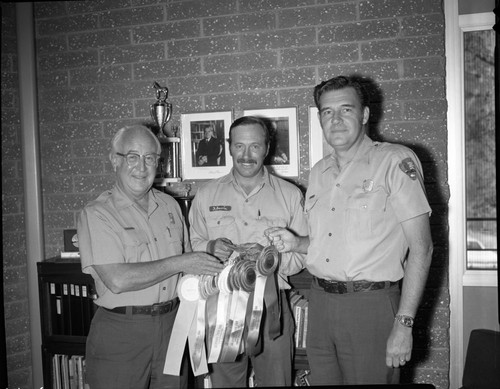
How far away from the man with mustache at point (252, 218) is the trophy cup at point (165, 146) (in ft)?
2.25

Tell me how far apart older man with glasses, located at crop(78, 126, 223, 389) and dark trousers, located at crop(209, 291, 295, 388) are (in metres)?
0.21

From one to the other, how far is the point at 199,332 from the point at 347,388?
1623 millimetres

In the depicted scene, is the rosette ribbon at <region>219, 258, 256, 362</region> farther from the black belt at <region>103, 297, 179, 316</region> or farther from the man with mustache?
the black belt at <region>103, 297, 179, 316</region>

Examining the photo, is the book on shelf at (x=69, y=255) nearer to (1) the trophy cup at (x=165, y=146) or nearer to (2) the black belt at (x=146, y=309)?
(1) the trophy cup at (x=165, y=146)

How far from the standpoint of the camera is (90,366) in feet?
7.54

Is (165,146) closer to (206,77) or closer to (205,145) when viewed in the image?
(205,145)

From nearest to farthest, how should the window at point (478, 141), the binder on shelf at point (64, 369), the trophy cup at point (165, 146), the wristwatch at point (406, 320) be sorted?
the wristwatch at point (406, 320) < the window at point (478, 141) < the binder on shelf at point (64, 369) < the trophy cup at point (165, 146)

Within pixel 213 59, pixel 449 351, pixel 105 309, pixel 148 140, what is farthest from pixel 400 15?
pixel 105 309

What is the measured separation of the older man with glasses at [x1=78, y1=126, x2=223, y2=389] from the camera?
2240mm

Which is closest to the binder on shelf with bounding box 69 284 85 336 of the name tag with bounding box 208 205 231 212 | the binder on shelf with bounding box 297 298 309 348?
the name tag with bounding box 208 205 231 212

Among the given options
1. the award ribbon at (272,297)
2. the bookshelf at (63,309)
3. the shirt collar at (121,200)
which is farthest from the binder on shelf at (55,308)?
the award ribbon at (272,297)

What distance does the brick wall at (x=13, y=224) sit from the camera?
3500mm

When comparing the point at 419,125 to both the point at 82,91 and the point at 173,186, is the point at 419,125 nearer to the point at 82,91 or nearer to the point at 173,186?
the point at 173,186

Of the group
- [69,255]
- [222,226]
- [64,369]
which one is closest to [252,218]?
[222,226]
